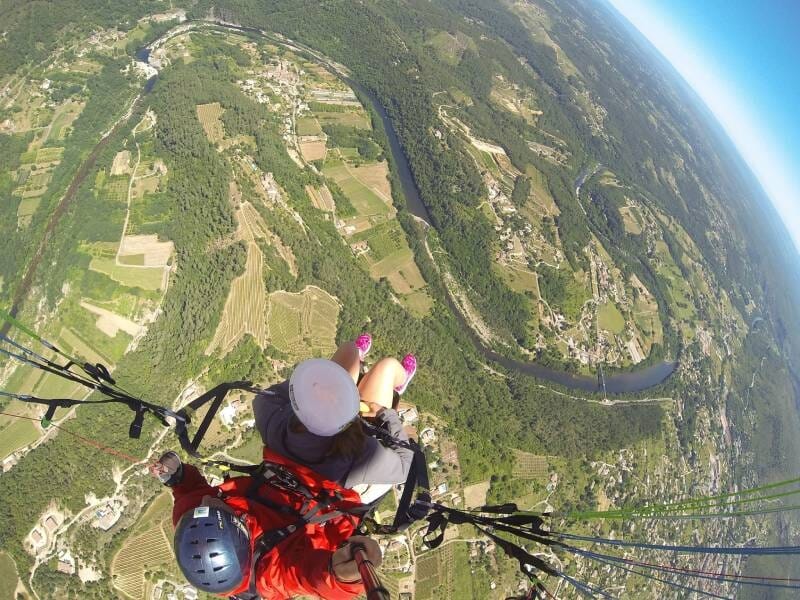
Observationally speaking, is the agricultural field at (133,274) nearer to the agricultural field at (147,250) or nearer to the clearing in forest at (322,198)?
the agricultural field at (147,250)

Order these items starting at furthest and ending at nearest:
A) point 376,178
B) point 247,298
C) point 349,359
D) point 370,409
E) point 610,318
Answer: point 376,178, point 610,318, point 247,298, point 349,359, point 370,409

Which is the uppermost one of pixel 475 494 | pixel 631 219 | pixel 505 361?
pixel 631 219

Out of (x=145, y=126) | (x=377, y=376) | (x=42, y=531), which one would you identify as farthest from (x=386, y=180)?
(x=377, y=376)

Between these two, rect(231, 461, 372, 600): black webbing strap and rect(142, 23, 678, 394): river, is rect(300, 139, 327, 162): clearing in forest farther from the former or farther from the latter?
rect(231, 461, 372, 600): black webbing strap

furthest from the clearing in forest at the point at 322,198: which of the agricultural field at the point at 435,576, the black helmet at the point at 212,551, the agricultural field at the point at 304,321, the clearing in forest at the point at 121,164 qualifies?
the black helmet at the point at 212,551

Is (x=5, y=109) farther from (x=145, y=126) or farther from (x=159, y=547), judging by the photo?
(x=159, y=547)

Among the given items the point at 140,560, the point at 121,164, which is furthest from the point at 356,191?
the point at 140,560

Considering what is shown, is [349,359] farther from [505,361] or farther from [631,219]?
[631,219]

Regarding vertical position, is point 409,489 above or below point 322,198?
above
